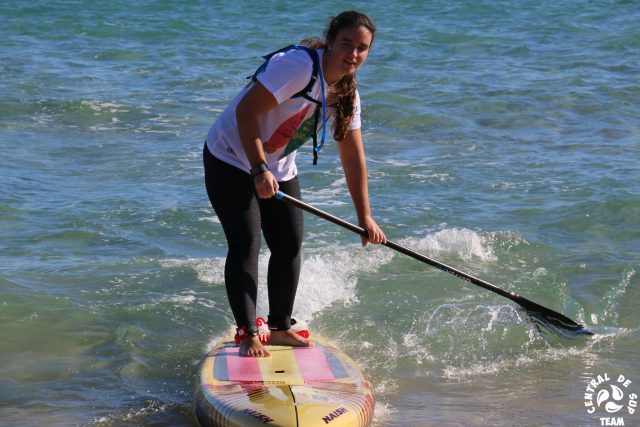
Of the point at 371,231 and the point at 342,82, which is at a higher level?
the point at 342,82

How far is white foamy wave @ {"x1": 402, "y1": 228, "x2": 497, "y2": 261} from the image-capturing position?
287 inches

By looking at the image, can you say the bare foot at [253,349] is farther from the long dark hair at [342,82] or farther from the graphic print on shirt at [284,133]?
the long dark hair at [342,82]

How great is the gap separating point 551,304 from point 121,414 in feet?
9.56

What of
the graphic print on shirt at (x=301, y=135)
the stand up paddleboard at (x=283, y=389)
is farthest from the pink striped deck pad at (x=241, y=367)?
the graphic print on shirt at (x=301, y=135)

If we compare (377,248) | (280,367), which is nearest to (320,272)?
(377,248)

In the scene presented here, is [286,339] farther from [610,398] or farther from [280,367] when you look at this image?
[610,398]

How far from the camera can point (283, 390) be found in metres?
4.50

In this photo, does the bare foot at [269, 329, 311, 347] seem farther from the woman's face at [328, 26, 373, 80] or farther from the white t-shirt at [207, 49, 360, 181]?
the woman's face at [328, 26, 373, 80]

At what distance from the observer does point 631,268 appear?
22.8 ft

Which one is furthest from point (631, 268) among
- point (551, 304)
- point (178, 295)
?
point (178, 295)

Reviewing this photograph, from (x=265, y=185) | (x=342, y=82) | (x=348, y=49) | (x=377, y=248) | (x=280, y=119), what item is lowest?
(x=377, y=248)

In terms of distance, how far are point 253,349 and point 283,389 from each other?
0.44 m

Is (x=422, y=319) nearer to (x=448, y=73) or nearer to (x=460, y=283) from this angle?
(x=460, y=283)

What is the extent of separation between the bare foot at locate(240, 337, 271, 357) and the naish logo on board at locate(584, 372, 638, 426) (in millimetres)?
1636
